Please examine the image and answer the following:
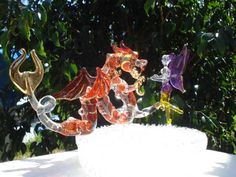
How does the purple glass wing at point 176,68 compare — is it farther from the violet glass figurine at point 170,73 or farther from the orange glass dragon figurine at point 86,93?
the orange glass dragon figurine at point 86,93

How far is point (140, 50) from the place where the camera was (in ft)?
5.82

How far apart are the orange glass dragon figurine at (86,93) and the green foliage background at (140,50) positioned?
1.09 ft

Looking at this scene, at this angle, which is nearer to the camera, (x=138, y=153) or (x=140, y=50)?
(x=138, y=153)

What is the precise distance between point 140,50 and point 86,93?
73 centimetres

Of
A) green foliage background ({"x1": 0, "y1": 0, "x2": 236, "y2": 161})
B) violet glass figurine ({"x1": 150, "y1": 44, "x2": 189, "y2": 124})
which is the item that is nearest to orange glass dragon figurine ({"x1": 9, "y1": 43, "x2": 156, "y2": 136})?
violet glass figurine ({"x1": 150, "y1": 44, "x2": 189, "y2": 124})

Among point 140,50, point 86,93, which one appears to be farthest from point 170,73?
point 140,50

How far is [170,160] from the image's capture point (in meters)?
1.06

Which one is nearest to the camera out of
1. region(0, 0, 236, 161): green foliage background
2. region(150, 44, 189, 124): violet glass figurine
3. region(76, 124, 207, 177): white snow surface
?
region(76, 124, 207, 177): white snow surface

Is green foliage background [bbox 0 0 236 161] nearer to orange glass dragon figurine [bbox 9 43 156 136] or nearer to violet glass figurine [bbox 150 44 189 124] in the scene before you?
violet glass figurine [bbox 150 44 189 124]

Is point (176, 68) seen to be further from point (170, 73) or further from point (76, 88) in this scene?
point (76, 88)

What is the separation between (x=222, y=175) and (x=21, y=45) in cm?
86

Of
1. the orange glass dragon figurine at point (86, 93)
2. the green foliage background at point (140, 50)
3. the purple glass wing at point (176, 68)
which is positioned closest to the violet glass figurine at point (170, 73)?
the purple glass wing at point (176, 68)

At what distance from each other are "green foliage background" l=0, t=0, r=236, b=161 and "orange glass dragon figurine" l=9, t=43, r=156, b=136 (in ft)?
1.09

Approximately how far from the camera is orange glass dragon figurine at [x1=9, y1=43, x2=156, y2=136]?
3.35ft
